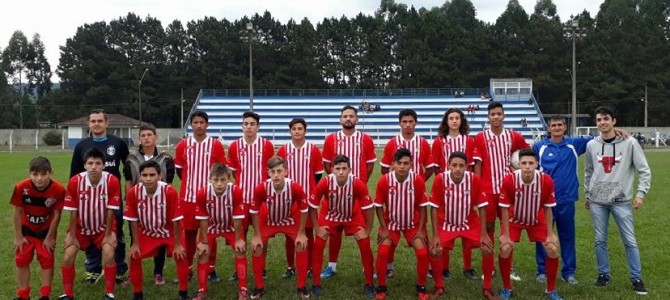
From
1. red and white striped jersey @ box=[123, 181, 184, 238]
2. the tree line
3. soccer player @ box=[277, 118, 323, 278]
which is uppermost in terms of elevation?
the tree line

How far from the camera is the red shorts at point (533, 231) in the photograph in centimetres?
530

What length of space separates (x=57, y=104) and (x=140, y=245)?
62.0 metres

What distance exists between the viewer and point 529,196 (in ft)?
17.3

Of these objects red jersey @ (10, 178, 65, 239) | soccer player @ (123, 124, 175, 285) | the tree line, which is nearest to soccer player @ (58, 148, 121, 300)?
red jersey @ (10, 178, 65, 239)

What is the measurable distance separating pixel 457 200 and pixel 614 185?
1.65 meters

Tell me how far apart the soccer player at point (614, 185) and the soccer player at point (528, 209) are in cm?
66

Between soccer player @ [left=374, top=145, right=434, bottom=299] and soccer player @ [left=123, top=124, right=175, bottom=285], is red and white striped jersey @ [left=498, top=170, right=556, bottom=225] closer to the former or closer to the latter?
soccer player @ [left=374, top=145, right=434, bottom=299]

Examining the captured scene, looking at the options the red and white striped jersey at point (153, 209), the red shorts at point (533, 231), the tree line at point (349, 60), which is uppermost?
the tree line at point (349, 60)

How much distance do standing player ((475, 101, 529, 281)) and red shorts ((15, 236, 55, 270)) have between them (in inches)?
176

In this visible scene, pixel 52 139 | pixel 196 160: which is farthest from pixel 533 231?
pixel 52 139

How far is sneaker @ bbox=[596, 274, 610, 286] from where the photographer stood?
5521mm

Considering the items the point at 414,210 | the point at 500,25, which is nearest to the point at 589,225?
the point at 414,210

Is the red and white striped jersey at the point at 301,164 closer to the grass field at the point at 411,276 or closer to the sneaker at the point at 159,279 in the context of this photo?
the grass field at the point at 411,276

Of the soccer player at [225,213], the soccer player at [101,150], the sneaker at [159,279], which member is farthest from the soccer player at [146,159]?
the soccer player at [225,213]
